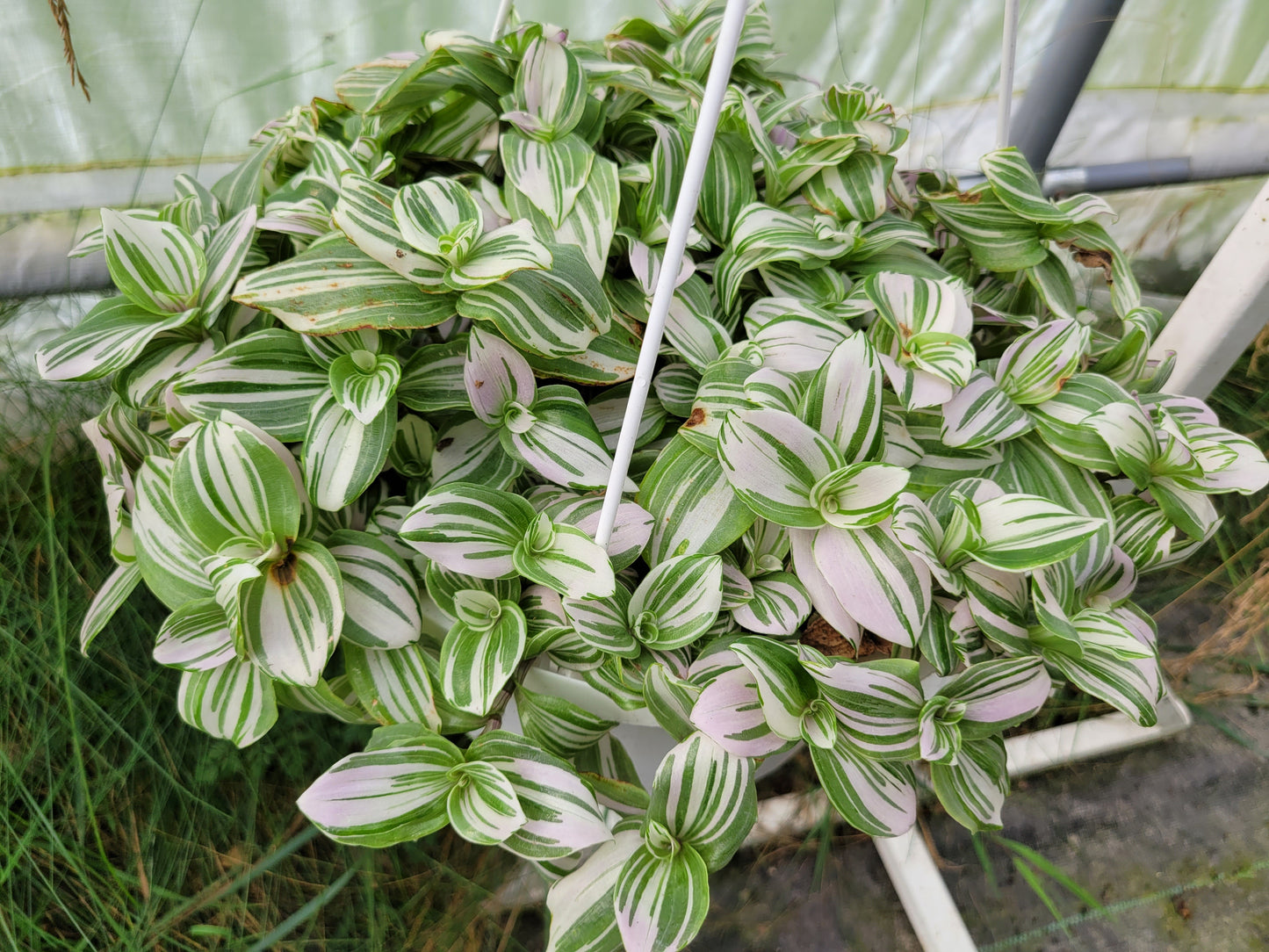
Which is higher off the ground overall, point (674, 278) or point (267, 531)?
point (674, 278)

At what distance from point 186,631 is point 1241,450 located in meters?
0.59

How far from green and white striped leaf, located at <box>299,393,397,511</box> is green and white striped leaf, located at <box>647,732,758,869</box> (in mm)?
207

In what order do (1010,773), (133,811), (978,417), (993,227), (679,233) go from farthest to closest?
1. (1010,773)
2. (133,811)
3. (993,227)
4. (978,417)
5. (679,233)

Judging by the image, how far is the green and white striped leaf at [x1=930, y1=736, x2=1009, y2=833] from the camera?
0.39 metres

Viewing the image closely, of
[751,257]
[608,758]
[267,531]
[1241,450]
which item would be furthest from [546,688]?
[1241,450]

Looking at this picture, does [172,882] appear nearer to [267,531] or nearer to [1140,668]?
[267,531]

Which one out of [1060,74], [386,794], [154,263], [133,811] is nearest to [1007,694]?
[386,794]

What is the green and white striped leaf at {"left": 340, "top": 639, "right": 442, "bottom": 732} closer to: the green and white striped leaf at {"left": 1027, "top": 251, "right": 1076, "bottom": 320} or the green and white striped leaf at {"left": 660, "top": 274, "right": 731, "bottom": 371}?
the green and white striped leaf at {"left": 660, "top": 274, "right": 731, "bottom": 371}

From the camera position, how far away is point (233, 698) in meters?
0.41

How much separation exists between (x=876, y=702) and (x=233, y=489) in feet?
1.07

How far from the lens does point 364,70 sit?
1.81 feet

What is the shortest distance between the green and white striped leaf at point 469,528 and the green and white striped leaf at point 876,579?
15cm

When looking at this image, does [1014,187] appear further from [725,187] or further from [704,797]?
[704,797]

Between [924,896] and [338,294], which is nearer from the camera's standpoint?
[338,294]
